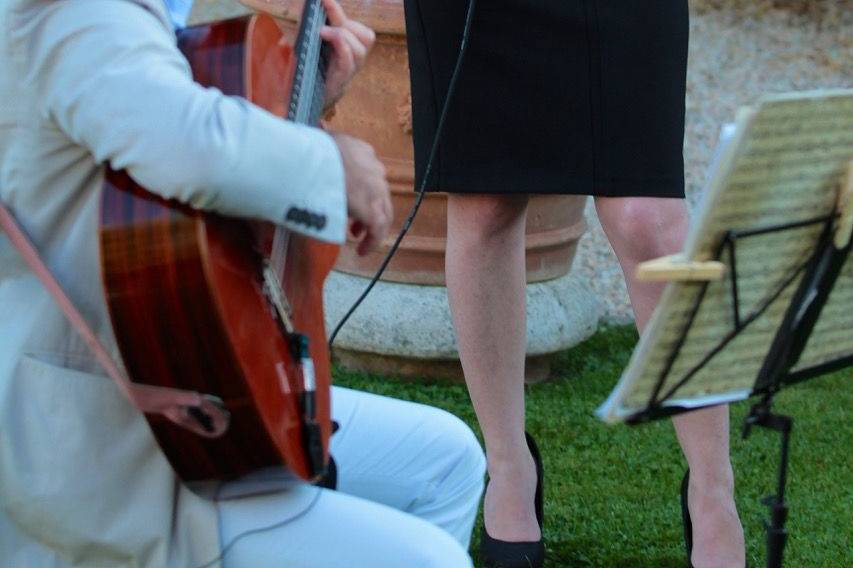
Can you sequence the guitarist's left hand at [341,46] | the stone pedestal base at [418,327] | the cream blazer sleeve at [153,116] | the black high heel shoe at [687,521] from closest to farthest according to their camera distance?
the cream blazer sleeve at [153,116] < the guitarist's left hand at [341,46] < the black high heel shoe at [687,521] < the stone pedestal base at [418,327]

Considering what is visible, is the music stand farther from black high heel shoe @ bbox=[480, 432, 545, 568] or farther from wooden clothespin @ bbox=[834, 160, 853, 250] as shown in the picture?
black high heel shoe @ bbox=[480, 432, 545, 568]

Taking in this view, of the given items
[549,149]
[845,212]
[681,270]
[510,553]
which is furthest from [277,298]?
[510,553]

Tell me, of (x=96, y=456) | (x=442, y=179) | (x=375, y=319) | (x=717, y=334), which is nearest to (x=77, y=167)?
(x=96, y=456)

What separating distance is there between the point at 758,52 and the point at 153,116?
3.56 meters

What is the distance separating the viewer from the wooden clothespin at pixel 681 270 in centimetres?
158

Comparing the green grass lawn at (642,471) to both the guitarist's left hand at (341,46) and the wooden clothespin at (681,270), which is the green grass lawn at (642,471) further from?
the wooden clothespin at (681,270)

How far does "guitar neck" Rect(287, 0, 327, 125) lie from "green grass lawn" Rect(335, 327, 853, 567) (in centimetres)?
135

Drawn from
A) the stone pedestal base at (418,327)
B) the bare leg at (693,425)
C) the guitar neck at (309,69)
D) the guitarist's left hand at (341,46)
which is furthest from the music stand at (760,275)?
the stone pedestal base at (418,327)

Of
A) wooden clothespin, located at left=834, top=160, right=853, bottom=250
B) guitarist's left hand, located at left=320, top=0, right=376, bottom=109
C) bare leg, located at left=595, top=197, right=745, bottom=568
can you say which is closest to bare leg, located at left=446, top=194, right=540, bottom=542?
bare leg, located at left=595, top=197, right=745, bottom=568

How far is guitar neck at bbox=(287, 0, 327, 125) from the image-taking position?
1.94m

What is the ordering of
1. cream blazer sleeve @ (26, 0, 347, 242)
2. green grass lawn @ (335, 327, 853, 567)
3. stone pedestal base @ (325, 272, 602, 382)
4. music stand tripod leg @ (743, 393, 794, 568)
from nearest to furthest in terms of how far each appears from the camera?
cream blazer sleeve @ (26, 0, 347, 242)
music stand tripod leg @ (743, 393, 794, 568)
green grass lawn @ (335, 327, 853, 567)
stone pedestal base @ (325, 272, 602, 382)

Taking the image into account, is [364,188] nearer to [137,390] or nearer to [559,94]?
[137,390]

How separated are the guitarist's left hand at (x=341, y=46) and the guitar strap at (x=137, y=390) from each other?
0.61 metres

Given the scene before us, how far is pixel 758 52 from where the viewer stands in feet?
15.6
